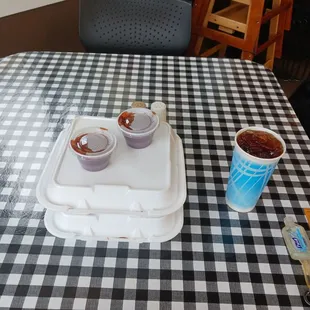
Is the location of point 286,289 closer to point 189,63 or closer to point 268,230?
point 268,230

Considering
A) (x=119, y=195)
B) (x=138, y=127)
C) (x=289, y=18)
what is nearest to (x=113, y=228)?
(x=119, y=195)

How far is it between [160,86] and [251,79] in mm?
329

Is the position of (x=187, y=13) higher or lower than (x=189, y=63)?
higher

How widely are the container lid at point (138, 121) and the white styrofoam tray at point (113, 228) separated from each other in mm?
170

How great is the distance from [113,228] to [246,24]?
70.5 inches

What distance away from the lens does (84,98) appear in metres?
1.02

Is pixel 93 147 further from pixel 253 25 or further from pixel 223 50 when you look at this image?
pixel 223 50

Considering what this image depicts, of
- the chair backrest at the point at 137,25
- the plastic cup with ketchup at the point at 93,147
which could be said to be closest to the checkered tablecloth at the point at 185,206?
the plastic cup with ketchup at the point at 93,147

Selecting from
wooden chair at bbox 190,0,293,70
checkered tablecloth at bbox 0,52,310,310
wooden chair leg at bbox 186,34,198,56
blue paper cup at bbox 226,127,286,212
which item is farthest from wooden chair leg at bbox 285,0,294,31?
blue paper cup at bbox 226,127,286,212

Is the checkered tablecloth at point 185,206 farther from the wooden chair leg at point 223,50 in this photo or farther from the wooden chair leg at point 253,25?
the wooden chair leg at point 223,50

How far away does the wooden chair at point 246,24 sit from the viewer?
200 cm

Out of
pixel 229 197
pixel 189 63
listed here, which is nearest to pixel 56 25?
pixel 189 63

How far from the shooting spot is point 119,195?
0.60 metres

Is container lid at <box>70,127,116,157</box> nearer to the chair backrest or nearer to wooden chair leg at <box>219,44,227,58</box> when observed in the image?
the chair backrest
